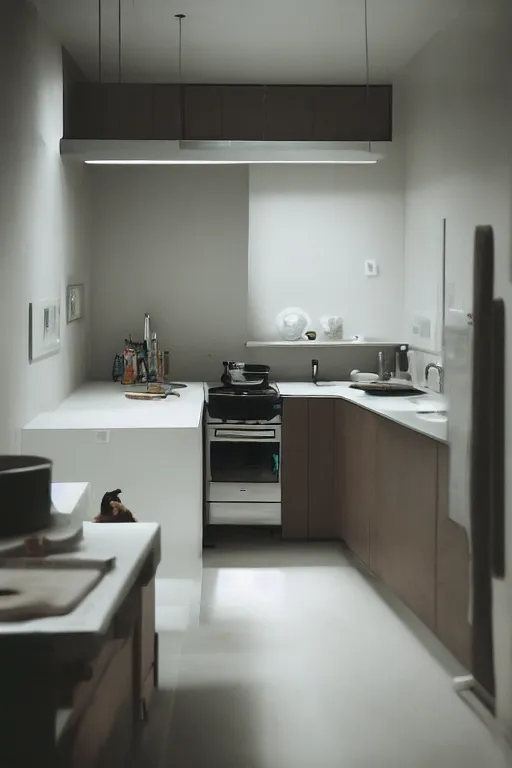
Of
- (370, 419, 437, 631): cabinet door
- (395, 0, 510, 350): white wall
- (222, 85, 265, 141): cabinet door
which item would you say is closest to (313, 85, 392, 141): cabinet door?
(222, 85, 265, 141): cabinet door

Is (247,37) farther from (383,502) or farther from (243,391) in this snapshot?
(383,502)

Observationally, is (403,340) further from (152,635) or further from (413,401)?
(152,635)

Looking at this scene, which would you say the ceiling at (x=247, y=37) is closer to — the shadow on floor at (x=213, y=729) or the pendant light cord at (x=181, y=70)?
the pendant light cord at (x=181, y=70)

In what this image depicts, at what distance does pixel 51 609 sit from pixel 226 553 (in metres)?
1.92

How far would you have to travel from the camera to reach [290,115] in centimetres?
340

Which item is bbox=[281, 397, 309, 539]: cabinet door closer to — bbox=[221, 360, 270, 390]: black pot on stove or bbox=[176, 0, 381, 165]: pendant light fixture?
bbox=[221, 360, 270, 390]: black pot on stove

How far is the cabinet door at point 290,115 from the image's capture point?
11.1ft

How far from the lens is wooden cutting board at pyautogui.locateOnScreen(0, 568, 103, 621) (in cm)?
119

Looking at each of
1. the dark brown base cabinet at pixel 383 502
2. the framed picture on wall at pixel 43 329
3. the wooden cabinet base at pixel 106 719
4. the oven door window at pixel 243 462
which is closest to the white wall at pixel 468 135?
the dark brown base cabinet at pixel 383 502

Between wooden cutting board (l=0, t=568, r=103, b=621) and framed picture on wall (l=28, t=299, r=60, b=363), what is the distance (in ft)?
3.44

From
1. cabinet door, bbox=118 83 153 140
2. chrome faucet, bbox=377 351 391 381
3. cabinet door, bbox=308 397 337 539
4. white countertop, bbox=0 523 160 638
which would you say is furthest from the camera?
chrome faucet, bbox=377 351 391 381

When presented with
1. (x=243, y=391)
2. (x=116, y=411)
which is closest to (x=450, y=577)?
(x=116, y=411)

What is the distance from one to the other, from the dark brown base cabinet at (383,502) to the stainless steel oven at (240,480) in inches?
1.8

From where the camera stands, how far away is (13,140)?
2.12 meters
